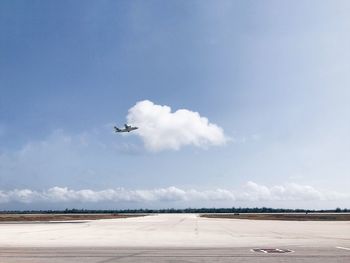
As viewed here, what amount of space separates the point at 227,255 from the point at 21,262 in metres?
9.62

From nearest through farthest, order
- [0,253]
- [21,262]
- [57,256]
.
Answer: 1. [21,262]
2. [57,256]
3. [0,253]

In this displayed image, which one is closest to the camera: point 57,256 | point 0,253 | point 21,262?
point 21,262

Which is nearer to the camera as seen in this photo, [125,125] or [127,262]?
[127,262]

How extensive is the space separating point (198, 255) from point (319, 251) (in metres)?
6.88

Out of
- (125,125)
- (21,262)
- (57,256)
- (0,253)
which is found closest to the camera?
(21,262)

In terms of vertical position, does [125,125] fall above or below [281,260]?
above

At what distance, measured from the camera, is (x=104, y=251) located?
23406 millimetres

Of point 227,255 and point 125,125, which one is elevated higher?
point 125,125

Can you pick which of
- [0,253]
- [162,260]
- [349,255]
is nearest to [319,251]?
[349,255]

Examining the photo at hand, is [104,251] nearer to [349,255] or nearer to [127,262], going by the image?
[127,262]

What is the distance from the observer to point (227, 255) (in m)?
21.2

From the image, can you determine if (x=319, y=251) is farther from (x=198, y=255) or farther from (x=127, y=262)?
(x=127, y=262)

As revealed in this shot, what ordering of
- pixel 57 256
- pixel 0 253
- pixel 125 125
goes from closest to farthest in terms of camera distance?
pixel 57 256
pixel 0 253
pixel 125 125

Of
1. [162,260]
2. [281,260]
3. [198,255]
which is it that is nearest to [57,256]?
[162,260]
